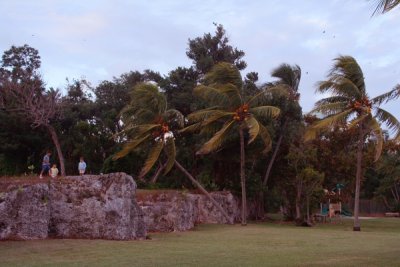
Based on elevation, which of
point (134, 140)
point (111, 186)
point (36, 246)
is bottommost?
point (36, 246)

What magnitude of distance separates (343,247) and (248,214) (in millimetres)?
20695

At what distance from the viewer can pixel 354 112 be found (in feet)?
88.3

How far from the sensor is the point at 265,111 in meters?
28.5

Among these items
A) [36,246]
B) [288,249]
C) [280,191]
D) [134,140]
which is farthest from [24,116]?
[288,249]

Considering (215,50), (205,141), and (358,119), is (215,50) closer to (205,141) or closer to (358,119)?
(205,141)

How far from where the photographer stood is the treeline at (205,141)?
32.0 metres

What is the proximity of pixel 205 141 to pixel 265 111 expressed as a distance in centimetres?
520

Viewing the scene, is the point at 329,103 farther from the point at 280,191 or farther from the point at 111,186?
the point at 111,186

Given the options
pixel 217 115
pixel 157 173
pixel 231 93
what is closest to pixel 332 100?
pixel 231 93

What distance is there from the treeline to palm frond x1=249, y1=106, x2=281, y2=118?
30.0 inches

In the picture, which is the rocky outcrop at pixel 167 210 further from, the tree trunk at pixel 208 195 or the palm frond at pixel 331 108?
the palm frond at pixel 331 108

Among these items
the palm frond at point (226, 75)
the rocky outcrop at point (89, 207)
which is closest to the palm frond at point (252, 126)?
the palm frond at point (226, 75)

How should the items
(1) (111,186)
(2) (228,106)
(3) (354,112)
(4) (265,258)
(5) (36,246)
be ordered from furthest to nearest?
1. (2) (228,106)
2. (3) (354,112)
3. (1) (111,186)
4. (5) (36,246)
5. (4) (265,258)

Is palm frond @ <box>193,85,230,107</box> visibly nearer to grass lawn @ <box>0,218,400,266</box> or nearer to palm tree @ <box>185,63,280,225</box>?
palm tree @ <box>185,63,280,225</box>
